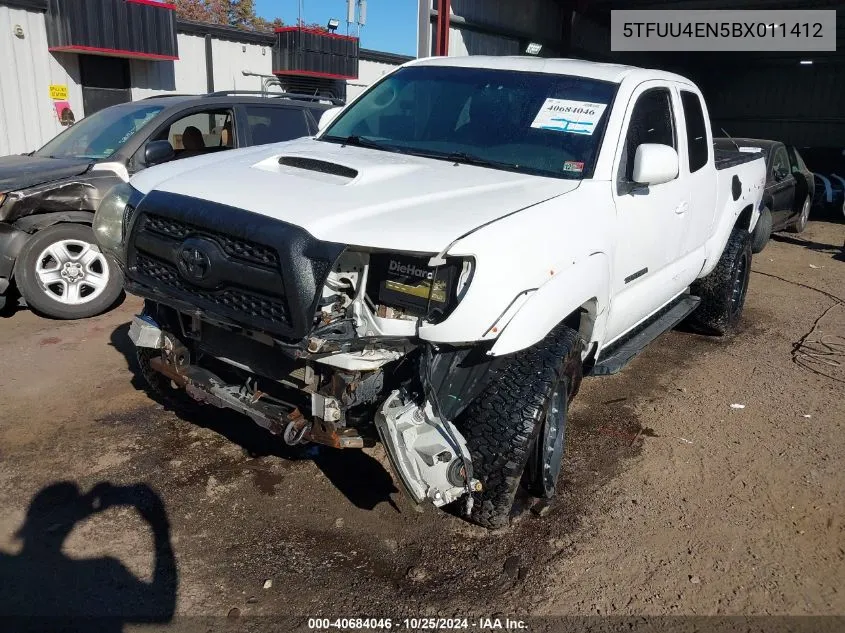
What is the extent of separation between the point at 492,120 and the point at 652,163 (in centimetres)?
91

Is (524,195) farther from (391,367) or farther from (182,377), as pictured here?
(182,377)

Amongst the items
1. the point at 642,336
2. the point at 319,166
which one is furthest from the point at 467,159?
the point at 642,336

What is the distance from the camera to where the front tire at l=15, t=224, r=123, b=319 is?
230 inches

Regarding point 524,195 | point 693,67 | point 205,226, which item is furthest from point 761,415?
point 693,67

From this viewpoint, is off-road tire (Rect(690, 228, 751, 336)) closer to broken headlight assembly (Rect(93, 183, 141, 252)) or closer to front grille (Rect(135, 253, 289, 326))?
front grille (Rect(135, 253, 289, 326))

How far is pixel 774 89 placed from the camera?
79.0 ft

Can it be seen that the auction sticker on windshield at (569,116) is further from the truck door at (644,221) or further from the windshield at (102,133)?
the windshield at (102,133)

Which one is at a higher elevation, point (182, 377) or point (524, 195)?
point (524, 195)

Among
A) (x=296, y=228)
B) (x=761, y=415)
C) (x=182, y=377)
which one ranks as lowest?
(x=761, y=415)

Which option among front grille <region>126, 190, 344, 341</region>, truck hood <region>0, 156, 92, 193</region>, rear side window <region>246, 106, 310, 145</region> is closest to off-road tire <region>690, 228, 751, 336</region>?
rear side window <region>246, 106, 310, 145</region>

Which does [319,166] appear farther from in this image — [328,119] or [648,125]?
[648,125]

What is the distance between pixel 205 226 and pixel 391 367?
953 millimetres

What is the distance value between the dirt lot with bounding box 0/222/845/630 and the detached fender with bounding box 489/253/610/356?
971 mm

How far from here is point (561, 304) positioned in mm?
3143
